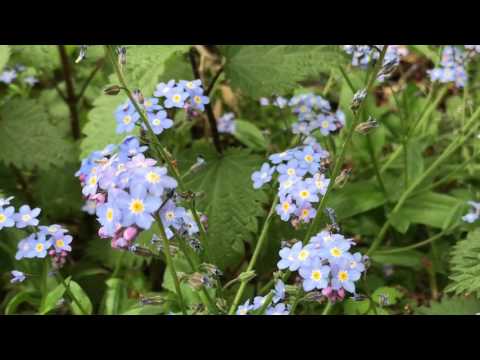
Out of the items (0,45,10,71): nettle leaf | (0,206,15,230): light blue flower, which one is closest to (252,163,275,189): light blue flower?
(0,206,15,230): light blue flower

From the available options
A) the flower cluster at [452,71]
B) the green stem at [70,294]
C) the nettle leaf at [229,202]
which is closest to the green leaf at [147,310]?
the green stem at [70,294]

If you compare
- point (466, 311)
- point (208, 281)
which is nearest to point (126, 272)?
point (208, 281)

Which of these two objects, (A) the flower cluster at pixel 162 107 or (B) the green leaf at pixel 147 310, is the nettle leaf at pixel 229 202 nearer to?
(B) the green leaf at pixel 147 310

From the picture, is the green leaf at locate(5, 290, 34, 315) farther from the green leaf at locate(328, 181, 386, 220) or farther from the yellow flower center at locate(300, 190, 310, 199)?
the green leaf at locate(328, 181, 386, 220)

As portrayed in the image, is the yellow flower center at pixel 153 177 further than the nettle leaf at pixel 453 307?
No

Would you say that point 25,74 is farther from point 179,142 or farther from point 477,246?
point 477,246
